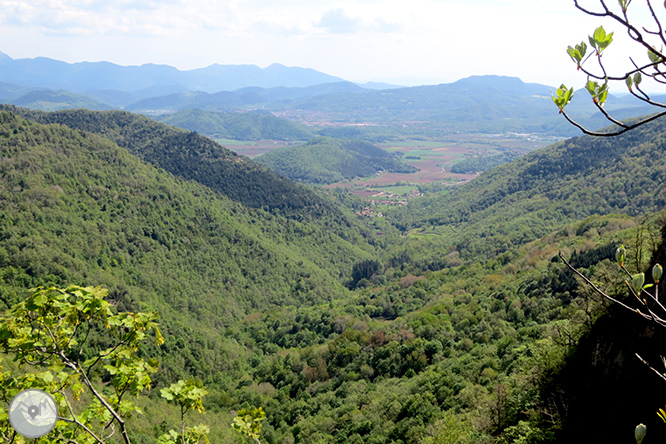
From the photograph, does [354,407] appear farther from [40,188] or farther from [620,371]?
[40,188]

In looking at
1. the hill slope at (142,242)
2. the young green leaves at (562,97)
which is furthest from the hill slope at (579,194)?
the young green leaves at (562,97)

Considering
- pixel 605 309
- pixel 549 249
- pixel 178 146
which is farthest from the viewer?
pixel 178 146

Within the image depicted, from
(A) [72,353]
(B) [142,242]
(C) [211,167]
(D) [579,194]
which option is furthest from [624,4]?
(C) [211,167]

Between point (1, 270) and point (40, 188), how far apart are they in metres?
36.9

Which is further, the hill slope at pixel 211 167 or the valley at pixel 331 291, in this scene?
the hill slope at pixel 211 167

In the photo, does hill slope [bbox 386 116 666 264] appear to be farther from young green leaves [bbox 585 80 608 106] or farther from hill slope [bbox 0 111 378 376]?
young green leaves [bbox 585 80 608 106]

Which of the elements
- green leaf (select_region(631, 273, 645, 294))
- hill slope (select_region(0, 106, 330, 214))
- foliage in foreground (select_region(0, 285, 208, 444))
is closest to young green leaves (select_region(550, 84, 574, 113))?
green leaf (select_region(631, 273, 645, 294))

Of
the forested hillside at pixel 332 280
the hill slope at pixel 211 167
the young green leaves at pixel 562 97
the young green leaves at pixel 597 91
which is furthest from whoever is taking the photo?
the hill slope at pixel 211 167

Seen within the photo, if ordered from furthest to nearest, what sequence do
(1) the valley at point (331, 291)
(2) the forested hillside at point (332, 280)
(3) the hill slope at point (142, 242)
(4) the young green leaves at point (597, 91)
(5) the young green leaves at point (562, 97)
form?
(3) the hill slope at point (142, 242) → (2) the forested hillside at point (332, 280) → (1) the valley at point (331, 291) → (5) the young green leaves at point (562, 97) → (4) the young green leaves at point (597, 91)

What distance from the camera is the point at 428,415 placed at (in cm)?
4044

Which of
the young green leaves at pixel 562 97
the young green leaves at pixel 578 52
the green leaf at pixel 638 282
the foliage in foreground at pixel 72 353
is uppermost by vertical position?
the young green leaves at pixel 578 52

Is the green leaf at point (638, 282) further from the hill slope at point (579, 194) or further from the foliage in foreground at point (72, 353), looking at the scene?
the hill slope at point (579, 194)

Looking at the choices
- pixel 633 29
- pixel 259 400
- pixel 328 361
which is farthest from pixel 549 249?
pixel 633 29

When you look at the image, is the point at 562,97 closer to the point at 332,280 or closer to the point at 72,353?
the point at 72,353
